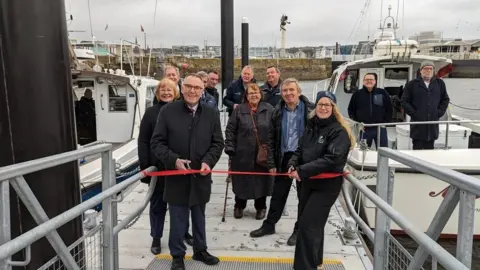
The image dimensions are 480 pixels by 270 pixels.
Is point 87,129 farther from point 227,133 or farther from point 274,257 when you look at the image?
point 274,257

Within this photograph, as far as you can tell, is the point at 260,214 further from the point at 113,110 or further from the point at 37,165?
the point at 113,110

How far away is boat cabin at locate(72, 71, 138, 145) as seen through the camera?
10.3 m

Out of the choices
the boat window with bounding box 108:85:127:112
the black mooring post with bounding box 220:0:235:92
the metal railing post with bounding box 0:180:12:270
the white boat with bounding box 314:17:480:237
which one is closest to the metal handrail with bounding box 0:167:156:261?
the metal railing post with bounding box 0:180:12:270

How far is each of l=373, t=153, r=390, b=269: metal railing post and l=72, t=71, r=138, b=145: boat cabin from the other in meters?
8.25

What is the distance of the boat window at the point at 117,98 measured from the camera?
411 inches

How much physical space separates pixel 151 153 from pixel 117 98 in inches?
289

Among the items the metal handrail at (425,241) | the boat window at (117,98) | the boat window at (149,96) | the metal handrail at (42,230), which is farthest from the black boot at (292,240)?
the boat window at (149,96)

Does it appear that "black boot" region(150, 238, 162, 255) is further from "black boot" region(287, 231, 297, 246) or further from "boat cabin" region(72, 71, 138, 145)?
"boat cabin" region(72, 71, 138, 145)

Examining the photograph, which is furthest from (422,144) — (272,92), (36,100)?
(36,100)

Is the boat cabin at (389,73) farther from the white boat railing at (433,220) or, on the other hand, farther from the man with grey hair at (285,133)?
the white boat railing at (433,220)

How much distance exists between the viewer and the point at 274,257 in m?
3.67

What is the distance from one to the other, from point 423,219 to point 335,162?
3393 mm

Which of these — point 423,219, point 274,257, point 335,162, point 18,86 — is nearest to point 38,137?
point 18,86

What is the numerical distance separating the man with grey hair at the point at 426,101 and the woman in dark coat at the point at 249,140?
9.53 feet
